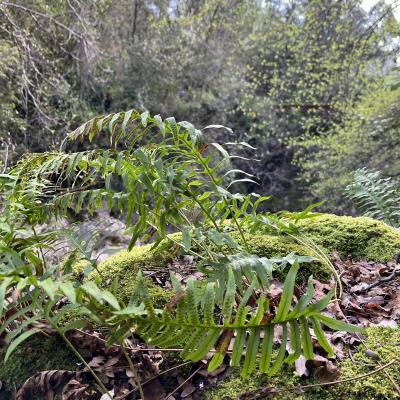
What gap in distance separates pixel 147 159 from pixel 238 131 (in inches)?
294

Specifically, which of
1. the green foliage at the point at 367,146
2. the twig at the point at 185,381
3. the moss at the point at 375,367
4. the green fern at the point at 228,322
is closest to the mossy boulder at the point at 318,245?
the moss at the point at 375,367

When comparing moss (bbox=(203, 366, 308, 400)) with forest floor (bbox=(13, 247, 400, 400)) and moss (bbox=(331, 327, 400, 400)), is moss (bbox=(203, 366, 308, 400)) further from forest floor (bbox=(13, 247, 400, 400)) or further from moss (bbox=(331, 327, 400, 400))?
moss (bbox=(331, 327, 400, 400))

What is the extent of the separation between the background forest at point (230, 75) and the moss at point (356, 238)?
267cm

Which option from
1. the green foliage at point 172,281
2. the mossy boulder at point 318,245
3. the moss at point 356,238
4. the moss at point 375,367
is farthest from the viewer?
the moss at point 356,238

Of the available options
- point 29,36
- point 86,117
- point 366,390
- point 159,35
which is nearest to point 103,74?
point 86,117

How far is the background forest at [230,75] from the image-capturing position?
5.26 meters

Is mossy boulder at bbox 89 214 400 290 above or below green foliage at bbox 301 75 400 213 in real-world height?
below

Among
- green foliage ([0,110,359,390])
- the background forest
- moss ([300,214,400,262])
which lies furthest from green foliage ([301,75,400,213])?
green foliage ([0,110,359,390])

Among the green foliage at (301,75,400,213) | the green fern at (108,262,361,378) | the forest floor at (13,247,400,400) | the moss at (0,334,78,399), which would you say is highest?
the green foliage at (301,75,400,213)

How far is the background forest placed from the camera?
5.26 m

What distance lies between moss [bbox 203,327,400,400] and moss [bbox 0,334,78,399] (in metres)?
0.55

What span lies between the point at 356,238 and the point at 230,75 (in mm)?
6803

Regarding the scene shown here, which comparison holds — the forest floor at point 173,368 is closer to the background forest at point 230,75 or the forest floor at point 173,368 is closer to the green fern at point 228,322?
the green fern at point 228,322

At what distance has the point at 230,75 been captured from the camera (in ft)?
27.3
